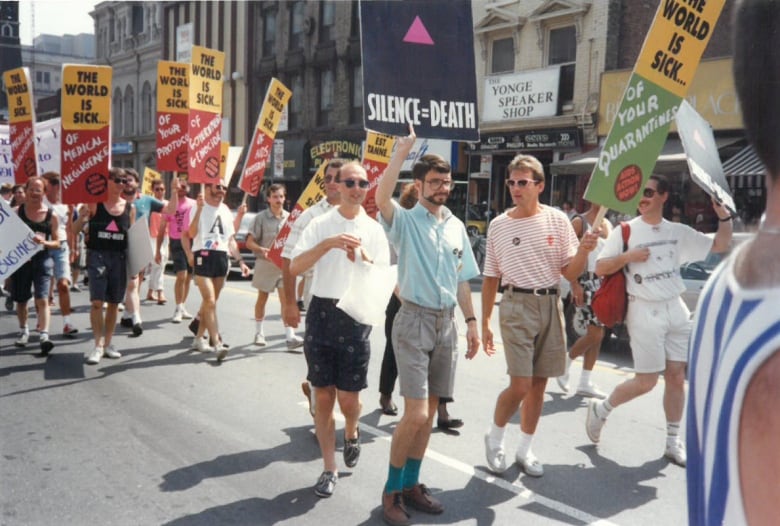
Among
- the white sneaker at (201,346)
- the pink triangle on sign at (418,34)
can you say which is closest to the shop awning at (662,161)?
the white sneaker at (201,346)

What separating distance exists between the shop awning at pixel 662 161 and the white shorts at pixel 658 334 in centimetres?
1006

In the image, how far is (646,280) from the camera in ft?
16.7

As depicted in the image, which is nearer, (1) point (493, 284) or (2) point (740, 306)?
(2) point (740, 306)

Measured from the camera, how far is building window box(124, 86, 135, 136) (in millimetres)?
44444

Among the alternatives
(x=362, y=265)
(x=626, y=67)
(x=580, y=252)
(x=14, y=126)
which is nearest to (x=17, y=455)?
(x=362, y=265)

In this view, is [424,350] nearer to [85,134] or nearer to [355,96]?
[85,134]

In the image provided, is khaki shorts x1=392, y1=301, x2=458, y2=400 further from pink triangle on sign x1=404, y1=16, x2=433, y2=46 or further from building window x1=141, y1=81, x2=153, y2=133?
building window x1=141, y1=81, x2=153, y2=133

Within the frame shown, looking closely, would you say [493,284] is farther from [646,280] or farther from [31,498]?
[31,498]

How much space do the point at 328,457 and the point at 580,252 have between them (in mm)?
1993

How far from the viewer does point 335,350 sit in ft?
14.7

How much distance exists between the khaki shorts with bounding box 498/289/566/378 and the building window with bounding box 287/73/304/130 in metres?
28.2

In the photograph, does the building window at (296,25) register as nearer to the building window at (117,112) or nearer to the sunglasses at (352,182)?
the building window at (117,112)

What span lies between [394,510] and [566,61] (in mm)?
18916

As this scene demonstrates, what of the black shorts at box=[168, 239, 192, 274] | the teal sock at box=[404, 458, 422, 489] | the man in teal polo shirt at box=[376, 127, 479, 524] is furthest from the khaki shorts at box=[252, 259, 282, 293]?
the teal sock at box=[404, 458, 422, 489]
